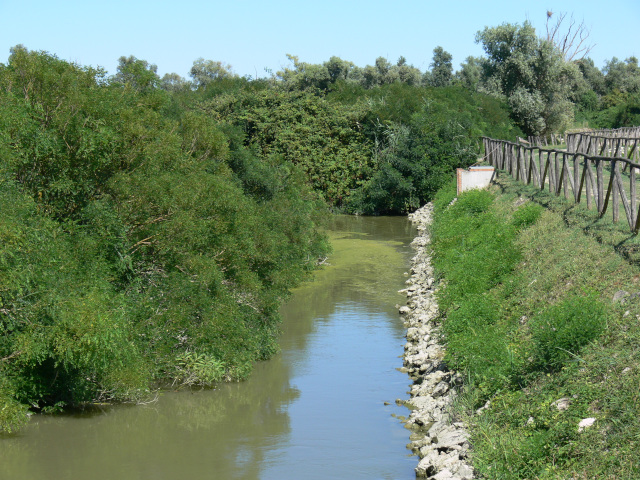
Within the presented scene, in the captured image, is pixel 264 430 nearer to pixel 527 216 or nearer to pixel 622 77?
pixel 527 216

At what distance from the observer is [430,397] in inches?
538

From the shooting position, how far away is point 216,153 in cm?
→ 1892

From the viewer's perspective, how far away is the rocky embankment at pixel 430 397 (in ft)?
33.1

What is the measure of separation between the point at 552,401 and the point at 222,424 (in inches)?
271

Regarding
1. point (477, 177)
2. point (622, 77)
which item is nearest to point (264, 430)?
point (477, 177)

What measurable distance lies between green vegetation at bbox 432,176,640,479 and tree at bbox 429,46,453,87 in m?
70.8

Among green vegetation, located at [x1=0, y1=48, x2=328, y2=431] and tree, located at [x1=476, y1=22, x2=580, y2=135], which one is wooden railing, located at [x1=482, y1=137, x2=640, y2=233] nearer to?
green vegetation, located at [x1=0, y1=48, x2=328, y2=431]

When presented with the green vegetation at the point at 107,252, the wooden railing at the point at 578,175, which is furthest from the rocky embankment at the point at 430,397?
the wooden railing at the point at 578,175

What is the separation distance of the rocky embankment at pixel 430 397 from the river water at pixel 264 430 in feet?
1.12

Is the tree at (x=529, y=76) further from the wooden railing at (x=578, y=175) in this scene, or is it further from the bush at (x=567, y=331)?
the bush at (x=567, y=331)

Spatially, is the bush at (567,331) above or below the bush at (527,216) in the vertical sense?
below

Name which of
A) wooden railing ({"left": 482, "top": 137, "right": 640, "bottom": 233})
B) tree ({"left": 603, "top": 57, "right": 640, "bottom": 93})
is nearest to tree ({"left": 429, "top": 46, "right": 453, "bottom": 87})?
tree ({"left": 603, "top": 57, "right": 640, "bottom": 93})

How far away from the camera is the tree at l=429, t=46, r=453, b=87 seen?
8756 cm

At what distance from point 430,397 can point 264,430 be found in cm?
319
